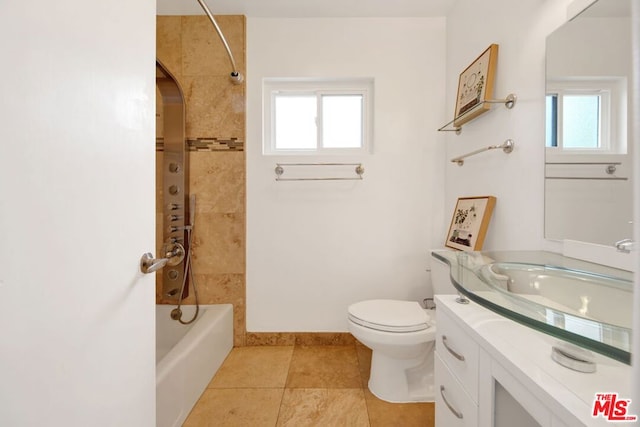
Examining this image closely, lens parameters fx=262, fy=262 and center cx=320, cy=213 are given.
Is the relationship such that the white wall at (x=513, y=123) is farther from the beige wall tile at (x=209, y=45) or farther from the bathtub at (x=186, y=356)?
the bathtub at (x=186, y=356)

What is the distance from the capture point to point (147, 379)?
2.62 ft

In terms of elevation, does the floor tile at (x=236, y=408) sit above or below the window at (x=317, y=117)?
below

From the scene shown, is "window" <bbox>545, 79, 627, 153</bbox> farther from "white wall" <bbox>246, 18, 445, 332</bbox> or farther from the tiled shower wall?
the tiled shower wall

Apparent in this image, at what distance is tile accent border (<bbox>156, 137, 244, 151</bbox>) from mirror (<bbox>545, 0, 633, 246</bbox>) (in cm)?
179

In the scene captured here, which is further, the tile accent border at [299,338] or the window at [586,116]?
the tile accent border at [299,338]

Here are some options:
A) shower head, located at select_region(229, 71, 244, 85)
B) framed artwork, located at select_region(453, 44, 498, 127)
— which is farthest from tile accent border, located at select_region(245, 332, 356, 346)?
shower head, located at select_region(229, 71, 244, 85)

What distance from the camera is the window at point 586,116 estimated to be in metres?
0.83

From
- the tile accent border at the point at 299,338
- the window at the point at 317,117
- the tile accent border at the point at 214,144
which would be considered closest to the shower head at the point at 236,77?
the window at the point at 317,117

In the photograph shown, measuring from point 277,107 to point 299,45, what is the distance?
0.47 metres

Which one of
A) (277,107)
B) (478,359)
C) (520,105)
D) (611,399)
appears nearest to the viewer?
(611,399)

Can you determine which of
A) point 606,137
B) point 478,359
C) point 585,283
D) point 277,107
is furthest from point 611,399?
point 277,107

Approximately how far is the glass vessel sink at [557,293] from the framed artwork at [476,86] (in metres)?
0.82

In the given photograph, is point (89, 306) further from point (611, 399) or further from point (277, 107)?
point (277, 107)

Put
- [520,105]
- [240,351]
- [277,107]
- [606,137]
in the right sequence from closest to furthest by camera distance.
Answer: [606,137]
[520,105]
[240,351]
[277,107]
